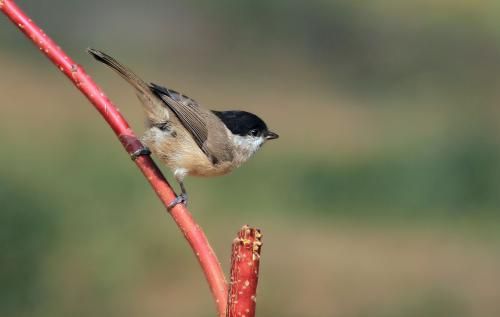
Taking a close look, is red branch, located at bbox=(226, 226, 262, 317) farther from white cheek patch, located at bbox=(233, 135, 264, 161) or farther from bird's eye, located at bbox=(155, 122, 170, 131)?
white cheek patch, located at bbox=(233, 135, 264, 161)

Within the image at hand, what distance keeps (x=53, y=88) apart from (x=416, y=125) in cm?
475

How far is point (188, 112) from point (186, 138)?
0.37ft

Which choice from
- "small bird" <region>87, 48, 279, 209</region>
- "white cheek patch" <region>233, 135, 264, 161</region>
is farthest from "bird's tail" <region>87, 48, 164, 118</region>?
"white cheek patch" <region>233, 135, 264, 161</region>

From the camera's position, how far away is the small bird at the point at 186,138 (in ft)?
14.6

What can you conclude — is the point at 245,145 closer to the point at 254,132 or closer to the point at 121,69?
the point at 254,132

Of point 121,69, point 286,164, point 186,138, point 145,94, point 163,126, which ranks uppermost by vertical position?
point 121,69

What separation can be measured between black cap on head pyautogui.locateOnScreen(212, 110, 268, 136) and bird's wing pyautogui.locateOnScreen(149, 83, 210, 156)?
26cm

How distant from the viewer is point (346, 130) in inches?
543

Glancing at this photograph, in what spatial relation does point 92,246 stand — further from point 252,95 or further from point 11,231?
point 252,95

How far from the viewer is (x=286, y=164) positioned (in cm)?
1197

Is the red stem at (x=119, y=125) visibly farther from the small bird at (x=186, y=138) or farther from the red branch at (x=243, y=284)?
the small bird at (x=186, y=138)

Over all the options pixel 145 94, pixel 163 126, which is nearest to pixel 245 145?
pixel 163 126

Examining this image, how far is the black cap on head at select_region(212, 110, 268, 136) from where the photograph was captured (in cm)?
500

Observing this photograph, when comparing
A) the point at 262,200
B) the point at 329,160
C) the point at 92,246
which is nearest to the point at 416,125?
the point at 329,160
